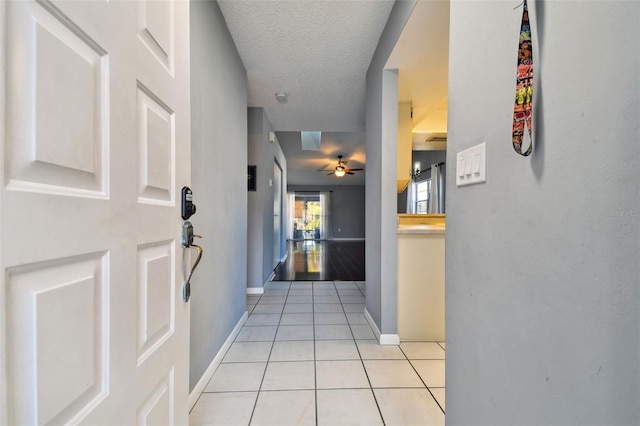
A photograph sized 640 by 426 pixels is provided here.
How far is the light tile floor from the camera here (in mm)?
1382

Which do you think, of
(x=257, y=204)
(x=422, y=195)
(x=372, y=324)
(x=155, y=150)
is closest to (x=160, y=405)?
(x=155, y=150)

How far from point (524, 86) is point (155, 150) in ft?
3.18

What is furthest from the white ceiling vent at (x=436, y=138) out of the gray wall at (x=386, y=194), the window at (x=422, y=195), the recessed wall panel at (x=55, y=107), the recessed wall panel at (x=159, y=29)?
the recessed wall panel at (x=55, y=107)

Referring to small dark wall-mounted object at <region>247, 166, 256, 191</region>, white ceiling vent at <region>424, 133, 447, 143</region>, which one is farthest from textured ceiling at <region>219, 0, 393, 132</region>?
white ceiling vent at <region>424, 133, 447, 143</region>

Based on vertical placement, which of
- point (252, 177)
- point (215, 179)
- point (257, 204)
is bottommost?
point (257, 204)

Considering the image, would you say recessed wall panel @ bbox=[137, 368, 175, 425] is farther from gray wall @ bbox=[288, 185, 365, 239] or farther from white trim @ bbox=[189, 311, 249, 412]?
gray wall @ bbox=[288, 185, 365, 239]

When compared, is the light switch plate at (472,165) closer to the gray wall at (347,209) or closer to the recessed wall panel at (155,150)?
the recessed wall panel at (155,150)

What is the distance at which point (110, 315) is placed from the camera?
1.87ft

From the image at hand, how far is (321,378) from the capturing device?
66.4 inches

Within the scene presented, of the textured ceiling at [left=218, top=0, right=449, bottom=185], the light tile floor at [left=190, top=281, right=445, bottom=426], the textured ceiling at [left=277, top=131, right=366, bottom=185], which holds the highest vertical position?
the textured ceiling at [left=277, top=131, right=366, bottom=185]

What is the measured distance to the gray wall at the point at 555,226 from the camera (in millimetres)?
473

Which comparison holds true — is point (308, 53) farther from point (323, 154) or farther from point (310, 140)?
point (323, 154)

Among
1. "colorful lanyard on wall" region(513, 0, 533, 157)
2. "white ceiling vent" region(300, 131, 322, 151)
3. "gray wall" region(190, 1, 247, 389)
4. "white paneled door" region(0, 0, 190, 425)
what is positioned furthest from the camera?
"white ceiling vent" region(300, 131, 322, 151)

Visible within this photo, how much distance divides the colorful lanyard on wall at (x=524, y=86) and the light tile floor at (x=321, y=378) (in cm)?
140
